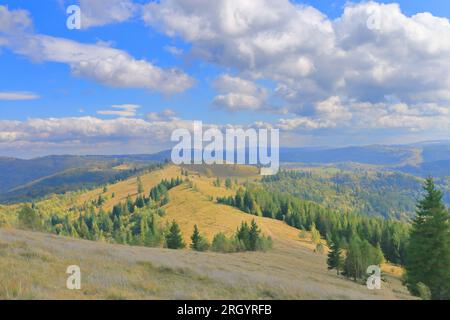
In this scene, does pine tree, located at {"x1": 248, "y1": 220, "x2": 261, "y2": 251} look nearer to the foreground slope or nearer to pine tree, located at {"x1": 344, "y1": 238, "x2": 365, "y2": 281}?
pine tree, located at {"x1": 344, "y1": 238, "x2": 365, "y2": 281}

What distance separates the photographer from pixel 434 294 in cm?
3597

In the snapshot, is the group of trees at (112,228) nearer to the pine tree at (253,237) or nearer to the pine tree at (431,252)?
the pine tree at (253,237)

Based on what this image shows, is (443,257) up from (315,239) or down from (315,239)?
up

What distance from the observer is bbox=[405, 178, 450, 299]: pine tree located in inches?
1410

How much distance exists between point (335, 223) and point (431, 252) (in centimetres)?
11192

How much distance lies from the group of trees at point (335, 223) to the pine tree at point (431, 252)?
1842cm

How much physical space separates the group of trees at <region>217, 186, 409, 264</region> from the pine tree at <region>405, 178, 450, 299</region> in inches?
725

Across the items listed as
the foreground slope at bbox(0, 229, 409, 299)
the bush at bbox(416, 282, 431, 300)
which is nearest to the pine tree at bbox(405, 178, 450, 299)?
the bush at bbox(416, 282, 431, 300)

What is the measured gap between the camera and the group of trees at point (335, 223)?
109375 millimetres

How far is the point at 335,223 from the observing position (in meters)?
144

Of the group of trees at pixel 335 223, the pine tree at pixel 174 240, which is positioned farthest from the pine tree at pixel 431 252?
the pine tree at pixel 174 240
